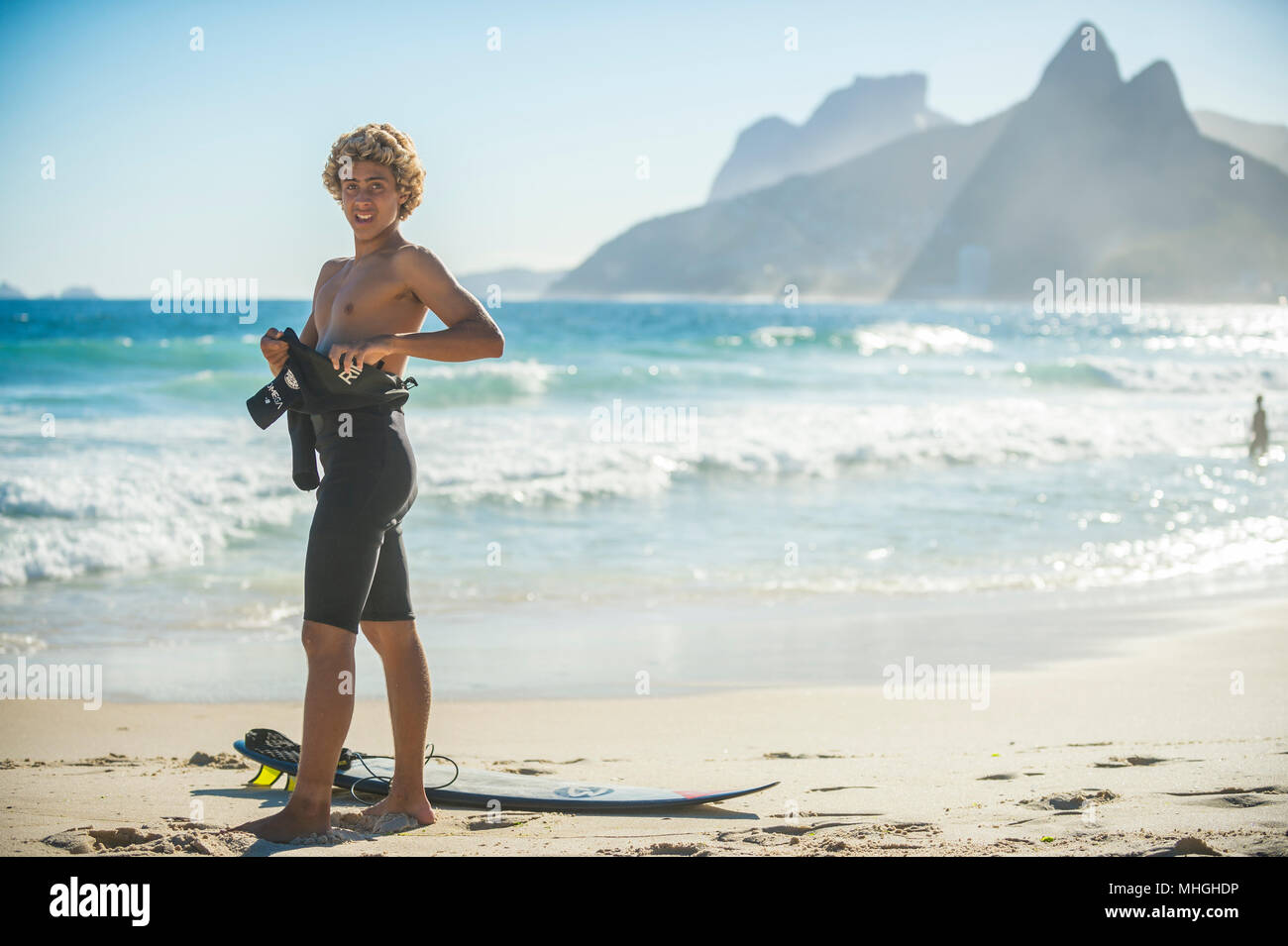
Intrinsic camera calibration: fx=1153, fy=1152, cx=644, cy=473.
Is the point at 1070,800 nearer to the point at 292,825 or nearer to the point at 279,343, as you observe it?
the point at 292,825

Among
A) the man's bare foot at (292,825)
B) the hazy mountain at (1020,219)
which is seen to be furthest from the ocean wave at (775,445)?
the hazy mountain at (1020,219)

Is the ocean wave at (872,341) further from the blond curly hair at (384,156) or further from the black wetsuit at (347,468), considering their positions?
the black wetsuit at (347,468)

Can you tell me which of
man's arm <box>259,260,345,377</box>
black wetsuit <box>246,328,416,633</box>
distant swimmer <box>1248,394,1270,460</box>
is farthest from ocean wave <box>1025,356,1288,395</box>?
black wetsuit <box>246,328,416,633</box>

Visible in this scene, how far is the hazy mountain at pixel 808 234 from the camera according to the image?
15462cm

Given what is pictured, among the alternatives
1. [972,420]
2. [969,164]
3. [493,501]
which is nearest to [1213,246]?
[969,164]

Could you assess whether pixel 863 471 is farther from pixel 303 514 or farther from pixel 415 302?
pixel 415 302

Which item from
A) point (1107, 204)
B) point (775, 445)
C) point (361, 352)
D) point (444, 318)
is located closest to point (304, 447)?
point (361, 352)

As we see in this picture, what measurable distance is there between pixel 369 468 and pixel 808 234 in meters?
160

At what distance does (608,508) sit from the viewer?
1116cm

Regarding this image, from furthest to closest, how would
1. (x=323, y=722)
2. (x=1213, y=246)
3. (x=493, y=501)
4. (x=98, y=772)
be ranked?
1. (x=1213, y=246)
2. (x=493, y=501)
3. (x=98, y=772)
4. (x=323, y=722)

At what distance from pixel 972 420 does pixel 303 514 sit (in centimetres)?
1182

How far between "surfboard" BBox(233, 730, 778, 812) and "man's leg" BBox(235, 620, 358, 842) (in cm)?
57

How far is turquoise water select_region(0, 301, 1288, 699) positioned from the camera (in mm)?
7223
